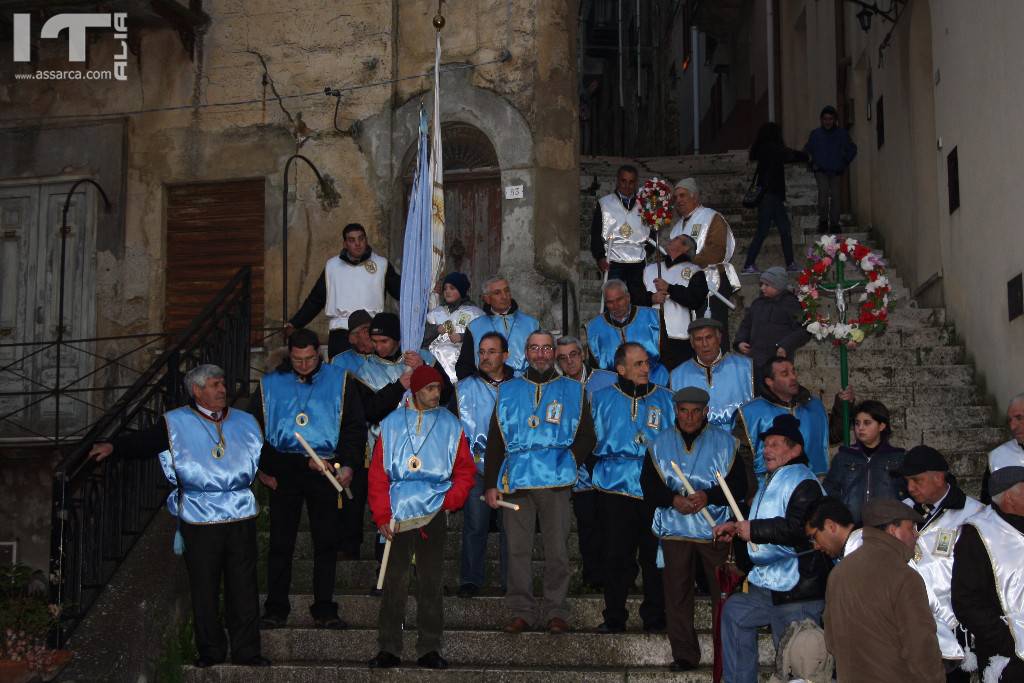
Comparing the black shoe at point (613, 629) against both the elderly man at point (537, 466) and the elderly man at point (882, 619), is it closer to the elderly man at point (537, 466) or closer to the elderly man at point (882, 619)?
the elderly man at point (537, 466)

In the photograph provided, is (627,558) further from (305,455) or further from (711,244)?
(711,244)

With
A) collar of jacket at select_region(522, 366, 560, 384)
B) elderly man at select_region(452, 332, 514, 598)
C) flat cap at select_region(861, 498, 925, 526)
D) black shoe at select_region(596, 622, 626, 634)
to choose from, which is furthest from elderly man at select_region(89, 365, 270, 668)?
flat cap at select_region(861, 498, 925, 526)

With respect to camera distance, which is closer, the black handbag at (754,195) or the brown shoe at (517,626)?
the brown shoe at (517,626)

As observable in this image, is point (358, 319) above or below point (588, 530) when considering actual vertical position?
above

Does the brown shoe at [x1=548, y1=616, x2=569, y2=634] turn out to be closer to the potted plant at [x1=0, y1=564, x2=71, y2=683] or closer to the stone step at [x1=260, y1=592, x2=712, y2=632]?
the stone step at [x1=260, y1=592, x2=712, y2=632]

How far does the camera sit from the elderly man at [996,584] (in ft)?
22.7

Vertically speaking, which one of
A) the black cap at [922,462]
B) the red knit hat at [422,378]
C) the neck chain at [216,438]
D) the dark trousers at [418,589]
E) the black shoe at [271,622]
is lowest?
the black shoe at [271,622]

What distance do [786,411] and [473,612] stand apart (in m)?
A: 2.47

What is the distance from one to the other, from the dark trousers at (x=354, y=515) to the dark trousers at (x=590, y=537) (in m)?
1.54

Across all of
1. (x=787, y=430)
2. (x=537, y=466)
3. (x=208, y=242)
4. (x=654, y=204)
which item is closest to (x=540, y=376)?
(x=537, y=466)

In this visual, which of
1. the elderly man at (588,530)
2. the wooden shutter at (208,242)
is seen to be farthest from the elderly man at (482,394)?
the wooden shutter at (208,242)

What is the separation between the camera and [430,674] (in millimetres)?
8688

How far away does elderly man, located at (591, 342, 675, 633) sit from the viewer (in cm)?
900

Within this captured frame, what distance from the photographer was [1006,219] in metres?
12.0
